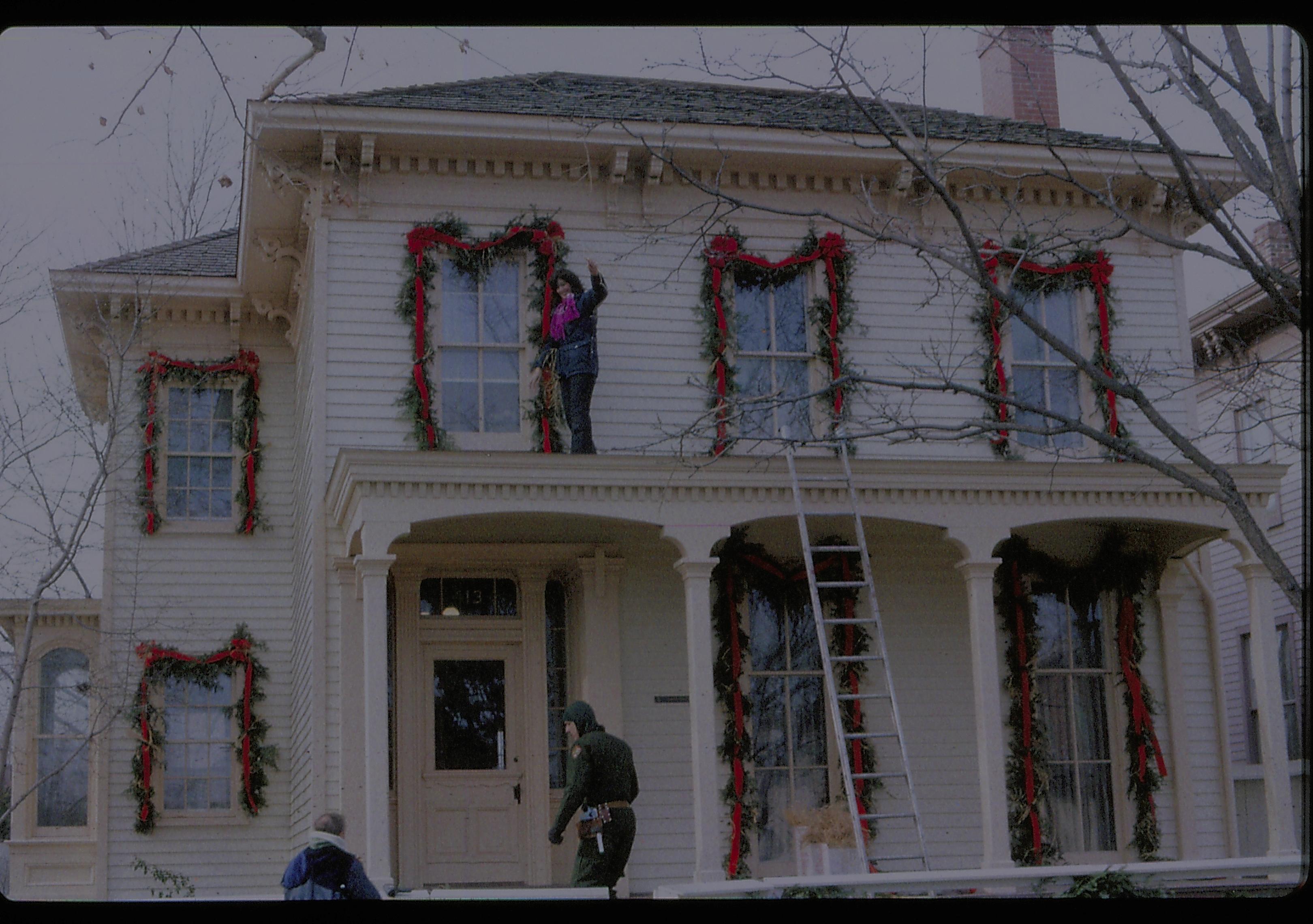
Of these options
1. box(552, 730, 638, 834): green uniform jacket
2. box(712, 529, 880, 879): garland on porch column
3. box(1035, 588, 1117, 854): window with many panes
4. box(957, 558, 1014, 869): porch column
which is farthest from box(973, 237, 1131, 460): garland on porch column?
box(552, 730, 638, 834): green uniform jacket

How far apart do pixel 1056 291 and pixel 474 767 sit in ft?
23.7

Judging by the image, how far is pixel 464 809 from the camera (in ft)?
45.7

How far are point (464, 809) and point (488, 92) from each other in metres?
6.81

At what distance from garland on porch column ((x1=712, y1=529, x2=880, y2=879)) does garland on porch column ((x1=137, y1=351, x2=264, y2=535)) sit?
5.47m

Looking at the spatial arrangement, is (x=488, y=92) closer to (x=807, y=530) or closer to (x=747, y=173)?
(x=747, y=173)

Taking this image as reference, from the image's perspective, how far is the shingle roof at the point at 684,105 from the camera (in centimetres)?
1441

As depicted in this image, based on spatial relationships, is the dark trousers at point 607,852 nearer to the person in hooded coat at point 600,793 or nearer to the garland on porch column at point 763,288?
the person in hooded coat at point 600,793

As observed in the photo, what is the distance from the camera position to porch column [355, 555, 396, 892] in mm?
11539

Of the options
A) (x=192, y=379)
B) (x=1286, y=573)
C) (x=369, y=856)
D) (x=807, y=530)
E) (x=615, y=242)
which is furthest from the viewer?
(x=192, y=379)

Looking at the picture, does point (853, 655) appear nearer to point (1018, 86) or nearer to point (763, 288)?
point (763, 288)

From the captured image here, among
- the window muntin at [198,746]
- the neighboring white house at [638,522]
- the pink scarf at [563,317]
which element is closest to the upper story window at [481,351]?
the neighboring white house at [638,522]

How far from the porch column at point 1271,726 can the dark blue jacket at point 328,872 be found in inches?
314

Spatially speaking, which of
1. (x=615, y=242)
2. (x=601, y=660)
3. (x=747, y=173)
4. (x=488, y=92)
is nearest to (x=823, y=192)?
(x=747, y=173)

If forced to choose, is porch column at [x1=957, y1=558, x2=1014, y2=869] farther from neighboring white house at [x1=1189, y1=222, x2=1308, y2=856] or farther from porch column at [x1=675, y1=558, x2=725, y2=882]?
neighboring white house at [x1=1189, y1=222, x2=1308, y2=856]
